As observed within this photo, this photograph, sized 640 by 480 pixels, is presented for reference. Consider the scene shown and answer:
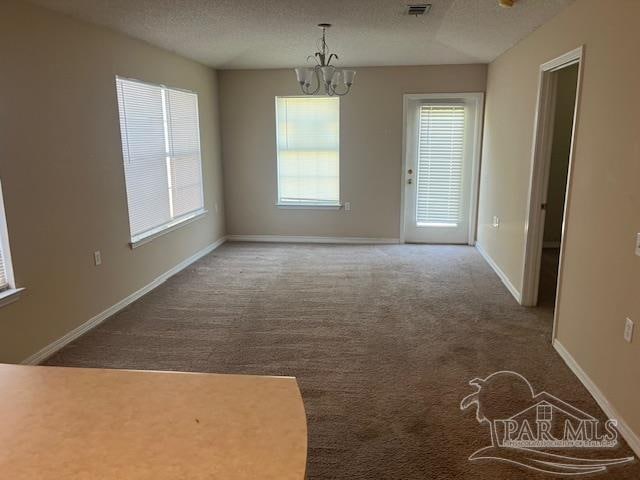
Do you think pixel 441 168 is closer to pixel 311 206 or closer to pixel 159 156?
pixel 311 206

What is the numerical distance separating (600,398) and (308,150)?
4.79 m

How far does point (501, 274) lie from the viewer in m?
4.97

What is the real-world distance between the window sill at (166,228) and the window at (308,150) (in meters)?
1.35

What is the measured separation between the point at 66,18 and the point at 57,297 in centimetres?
205

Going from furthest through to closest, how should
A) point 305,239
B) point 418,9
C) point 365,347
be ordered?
point 305,239
point 418,9
point 365,347

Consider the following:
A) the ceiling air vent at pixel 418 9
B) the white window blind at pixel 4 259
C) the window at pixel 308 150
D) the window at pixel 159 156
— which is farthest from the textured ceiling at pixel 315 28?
the white window blind at pixel 4 259

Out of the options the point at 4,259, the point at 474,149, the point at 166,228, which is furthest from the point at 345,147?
the point at 4,259

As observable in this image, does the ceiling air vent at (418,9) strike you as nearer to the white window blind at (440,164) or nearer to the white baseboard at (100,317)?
the white window blind at (440,164)

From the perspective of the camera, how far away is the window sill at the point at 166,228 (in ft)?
14.7

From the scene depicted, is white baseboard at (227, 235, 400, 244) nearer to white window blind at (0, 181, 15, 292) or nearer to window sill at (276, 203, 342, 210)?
window sill at (276, 203, 342, 210)

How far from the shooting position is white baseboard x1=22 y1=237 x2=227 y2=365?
325cm

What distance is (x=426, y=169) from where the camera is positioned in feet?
21.1

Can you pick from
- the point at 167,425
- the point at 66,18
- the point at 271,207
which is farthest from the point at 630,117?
the point at 271,207

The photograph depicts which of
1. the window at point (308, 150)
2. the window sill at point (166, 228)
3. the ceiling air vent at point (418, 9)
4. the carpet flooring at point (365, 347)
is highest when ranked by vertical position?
the ceiling air vent at point (418, 9)
